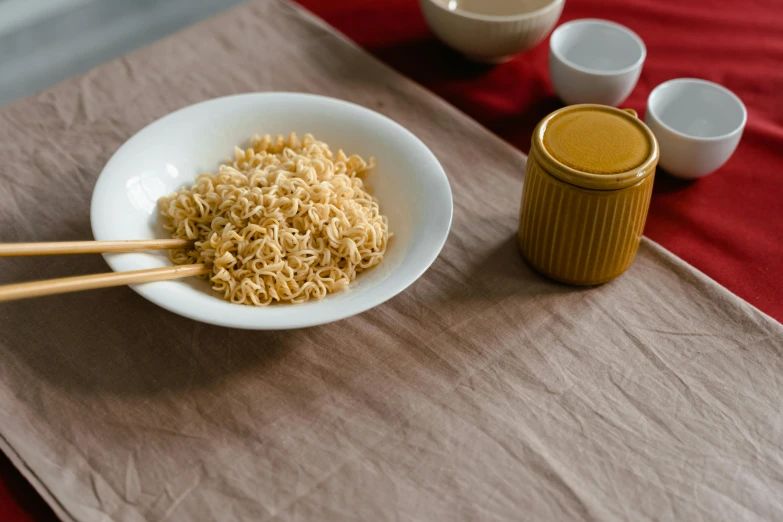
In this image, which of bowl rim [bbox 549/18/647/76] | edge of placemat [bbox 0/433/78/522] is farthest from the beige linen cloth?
bowl rim [bbox 549/18/647/76]

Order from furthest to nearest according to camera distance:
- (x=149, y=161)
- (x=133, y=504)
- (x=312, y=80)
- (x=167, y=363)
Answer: (x=312, y=80) < (x=149, y=161) < (x=167, y=363) < (x=133, y=504)

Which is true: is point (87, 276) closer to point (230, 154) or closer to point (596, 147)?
point (230, 154)

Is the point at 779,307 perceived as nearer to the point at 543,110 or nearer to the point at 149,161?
the point at 543,110

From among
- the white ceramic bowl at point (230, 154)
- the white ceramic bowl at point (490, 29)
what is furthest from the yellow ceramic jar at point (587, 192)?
the white ceramic bowl at point (490, 29)

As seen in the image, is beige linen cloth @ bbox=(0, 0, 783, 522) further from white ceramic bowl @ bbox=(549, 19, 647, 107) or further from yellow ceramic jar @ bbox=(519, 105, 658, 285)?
white ceramic bowl @ bbox=(549, 19, 647, 107)

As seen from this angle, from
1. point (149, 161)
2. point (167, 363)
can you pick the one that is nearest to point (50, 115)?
point (149, 161)

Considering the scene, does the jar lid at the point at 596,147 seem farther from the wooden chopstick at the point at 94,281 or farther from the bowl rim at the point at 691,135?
the wooden chopstick at the point at 94,281
